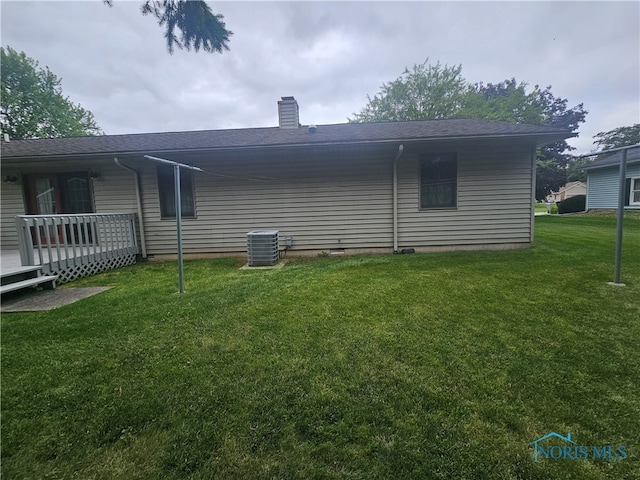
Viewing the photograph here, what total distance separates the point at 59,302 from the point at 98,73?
13.1m

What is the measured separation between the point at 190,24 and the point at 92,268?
4.86 metres

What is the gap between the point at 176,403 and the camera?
184cm

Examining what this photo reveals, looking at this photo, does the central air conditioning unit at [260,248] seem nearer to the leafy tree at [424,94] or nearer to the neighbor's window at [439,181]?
the neighbor's window at [439,181]

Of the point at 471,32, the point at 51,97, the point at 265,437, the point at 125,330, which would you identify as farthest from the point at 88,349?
the point at 51,97

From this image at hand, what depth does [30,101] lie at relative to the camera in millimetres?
24312

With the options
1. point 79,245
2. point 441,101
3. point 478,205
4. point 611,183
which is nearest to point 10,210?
point 79,245

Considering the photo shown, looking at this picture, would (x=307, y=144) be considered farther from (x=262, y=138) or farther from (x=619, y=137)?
(x=619, y=137)

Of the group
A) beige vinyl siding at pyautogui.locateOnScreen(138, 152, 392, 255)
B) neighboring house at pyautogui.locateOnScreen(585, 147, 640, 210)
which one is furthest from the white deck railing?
neighboring house at pyautogui.locateOnScreen(585, 147, 640, 210)

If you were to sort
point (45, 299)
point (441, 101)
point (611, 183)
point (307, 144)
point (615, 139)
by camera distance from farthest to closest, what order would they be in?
point (615, 139)
point (441, 101)
point (611, 183)
point (307, 144)
point (45, 299)

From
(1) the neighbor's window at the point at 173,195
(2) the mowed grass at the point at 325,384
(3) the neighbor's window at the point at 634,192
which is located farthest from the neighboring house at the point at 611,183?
(1) the neighbor's window at the point at 173,195

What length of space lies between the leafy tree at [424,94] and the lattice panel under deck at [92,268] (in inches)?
892

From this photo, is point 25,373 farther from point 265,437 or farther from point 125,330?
point 265,437

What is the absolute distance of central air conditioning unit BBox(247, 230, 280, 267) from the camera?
20.5ft

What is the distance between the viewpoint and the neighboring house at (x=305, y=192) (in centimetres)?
685
